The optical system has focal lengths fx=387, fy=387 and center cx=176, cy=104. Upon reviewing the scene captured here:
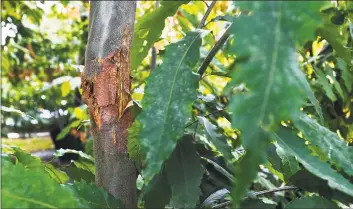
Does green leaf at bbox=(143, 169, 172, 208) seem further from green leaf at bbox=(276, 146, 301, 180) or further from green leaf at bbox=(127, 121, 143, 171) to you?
green leaf at bbox=(276, 146, 301, 180)

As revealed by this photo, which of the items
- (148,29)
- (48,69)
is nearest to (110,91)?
(148,29)

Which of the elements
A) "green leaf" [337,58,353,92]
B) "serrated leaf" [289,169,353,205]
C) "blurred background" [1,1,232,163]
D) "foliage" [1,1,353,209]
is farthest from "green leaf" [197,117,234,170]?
"blurred background" [1,1,232,163]

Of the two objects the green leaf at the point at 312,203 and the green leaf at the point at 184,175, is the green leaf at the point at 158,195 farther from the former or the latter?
the green leaf at the point at 312,203

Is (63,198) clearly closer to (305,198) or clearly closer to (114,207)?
(114,207)

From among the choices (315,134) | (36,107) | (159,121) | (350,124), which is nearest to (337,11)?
(350,124)

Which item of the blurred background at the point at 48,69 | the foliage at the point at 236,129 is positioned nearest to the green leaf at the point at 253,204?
the foliage at the point at 236,129

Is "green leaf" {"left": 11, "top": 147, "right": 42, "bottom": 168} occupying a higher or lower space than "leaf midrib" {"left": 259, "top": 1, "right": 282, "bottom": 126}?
lower
